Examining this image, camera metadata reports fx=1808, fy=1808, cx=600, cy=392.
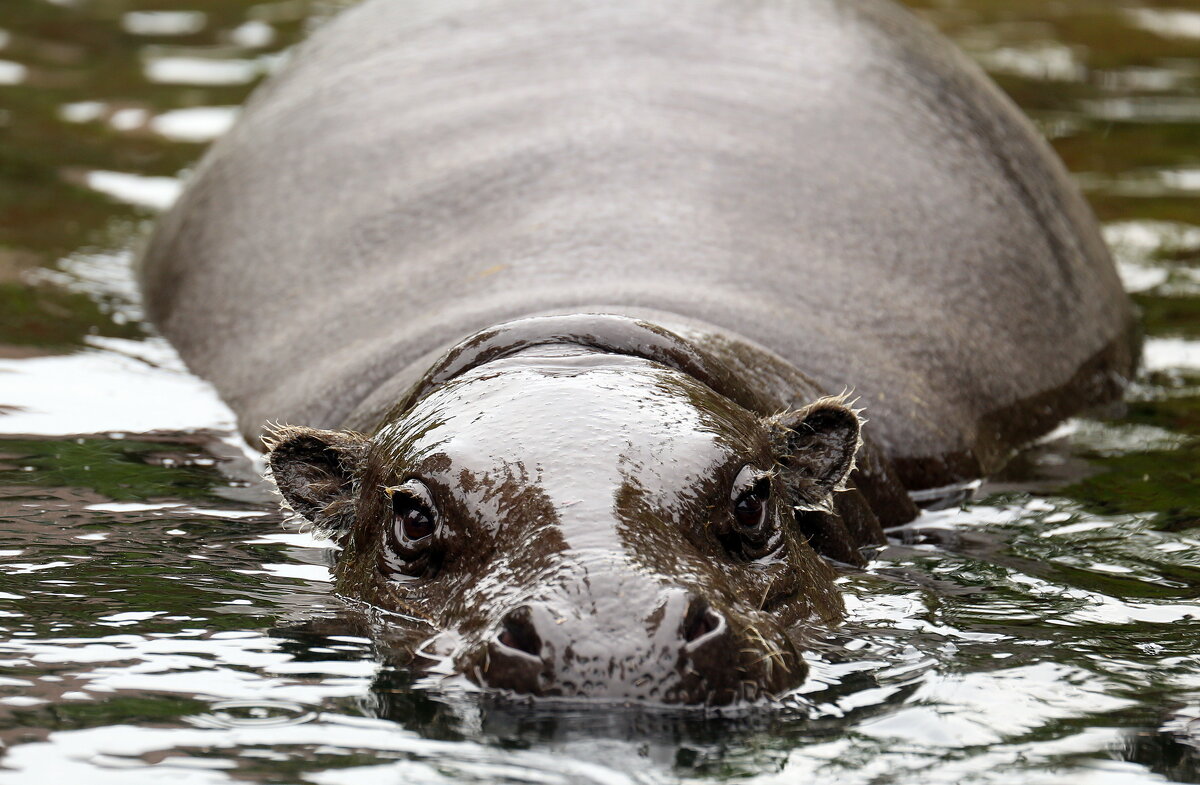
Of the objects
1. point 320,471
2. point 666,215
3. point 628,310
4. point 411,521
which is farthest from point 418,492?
point 666,215

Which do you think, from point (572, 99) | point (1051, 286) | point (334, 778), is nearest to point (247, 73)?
point (572, 99)

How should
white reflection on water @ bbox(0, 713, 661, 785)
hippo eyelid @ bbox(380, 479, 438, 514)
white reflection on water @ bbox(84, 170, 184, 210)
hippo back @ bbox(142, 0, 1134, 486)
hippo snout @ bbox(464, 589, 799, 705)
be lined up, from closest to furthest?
white reflection on water @ bbox(0, 713, 661, 785) → hippo snout @ bbox(464, 589, 799, 705) → hippo eyelid @ bbox(380, 479, 438, 514) → hippo back @ bbox(142, 0, 1134, 486) → white reflection on water @ bbox(84, 170, 184, 210)

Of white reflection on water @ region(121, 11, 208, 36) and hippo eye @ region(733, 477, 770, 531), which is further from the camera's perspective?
white reflection on water @ region(121, 11, 208, 36)

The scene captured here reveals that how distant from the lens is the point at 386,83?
8.63 m

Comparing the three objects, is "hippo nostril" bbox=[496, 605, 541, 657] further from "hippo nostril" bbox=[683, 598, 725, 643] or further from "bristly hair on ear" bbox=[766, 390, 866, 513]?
"bristly hair on ear" bbox=[766, 390, 866, 513]

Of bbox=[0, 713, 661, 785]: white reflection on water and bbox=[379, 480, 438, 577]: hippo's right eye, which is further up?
bbox=[379, 480, 438, 577]: hippo's right eye

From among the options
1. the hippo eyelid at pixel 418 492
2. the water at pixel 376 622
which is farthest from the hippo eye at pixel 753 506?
the hippo eyelid at pixel 418 492

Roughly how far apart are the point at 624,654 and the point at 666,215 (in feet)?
10.8

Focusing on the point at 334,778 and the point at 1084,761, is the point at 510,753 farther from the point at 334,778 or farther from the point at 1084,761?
the point at 1084,761

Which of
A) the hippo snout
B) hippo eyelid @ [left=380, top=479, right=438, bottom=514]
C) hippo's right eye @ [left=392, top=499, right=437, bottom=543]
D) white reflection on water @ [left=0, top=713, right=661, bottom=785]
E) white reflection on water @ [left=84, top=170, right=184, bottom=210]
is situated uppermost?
white reflection on water @ [left=84, top=170, right=184, bottom=210]

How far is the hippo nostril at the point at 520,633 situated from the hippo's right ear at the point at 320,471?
4.63 feet

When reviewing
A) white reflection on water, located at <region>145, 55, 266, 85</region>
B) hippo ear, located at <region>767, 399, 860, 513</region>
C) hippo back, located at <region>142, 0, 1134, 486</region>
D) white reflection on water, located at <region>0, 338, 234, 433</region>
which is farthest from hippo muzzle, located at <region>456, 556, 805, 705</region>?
white reflection on water, located at <region>145, 55, 266, 85</region>

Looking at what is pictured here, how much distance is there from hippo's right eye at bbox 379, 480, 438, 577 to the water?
0.18 m

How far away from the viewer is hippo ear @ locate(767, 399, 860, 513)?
5.49m
